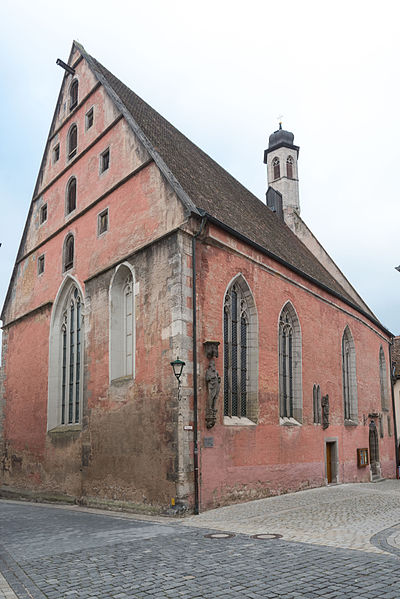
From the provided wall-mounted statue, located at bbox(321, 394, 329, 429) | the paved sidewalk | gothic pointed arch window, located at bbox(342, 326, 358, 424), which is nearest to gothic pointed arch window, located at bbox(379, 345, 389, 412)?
gothic pointed arch window, located at bbox(342, 326, 358, 424)

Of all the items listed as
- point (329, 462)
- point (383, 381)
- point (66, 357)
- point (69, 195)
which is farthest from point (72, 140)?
point (383, 381)

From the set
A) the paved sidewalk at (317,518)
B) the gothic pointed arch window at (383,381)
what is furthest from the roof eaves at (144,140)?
the gothic pointed arch window at (383,381)

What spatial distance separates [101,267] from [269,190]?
15.9 meters

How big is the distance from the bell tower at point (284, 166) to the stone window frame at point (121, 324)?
16.4 meters

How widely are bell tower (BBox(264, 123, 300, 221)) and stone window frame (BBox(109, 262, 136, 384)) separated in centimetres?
1637

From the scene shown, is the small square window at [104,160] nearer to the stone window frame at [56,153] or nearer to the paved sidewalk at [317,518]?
the stone window frame at [56,153]

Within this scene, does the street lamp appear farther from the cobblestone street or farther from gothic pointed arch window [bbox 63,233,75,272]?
gothic pointed arch window [bbox 63,233,75,272]

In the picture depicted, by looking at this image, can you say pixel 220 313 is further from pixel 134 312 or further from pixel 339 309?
pixel 339 309

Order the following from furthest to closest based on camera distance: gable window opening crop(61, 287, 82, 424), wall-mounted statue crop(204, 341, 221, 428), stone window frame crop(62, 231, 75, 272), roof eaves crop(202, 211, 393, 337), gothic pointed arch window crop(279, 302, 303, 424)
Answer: stone window frame crop(62, 231, 75, 272), gable window opening crop(61, 287, 82, 424), gothic pointed arch window crop(279, 302, 303, 424), roof eaves crop(202, 211, 393, 337), wall-mounted statue crop(204, 341, 221, 428)

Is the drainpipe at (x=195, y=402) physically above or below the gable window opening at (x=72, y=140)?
below

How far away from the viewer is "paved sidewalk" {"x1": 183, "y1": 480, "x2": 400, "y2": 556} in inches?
365

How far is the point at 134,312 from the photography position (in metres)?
15.4

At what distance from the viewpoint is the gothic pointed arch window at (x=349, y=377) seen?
78.8 ft

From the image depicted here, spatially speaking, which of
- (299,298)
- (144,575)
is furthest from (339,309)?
(144,575)
